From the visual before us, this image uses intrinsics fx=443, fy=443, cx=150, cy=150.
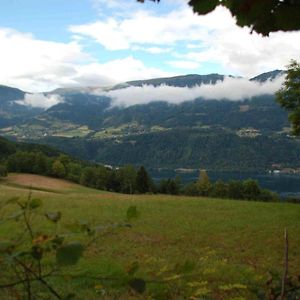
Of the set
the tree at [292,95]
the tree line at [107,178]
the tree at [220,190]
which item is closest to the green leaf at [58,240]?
the tree at [292,95]

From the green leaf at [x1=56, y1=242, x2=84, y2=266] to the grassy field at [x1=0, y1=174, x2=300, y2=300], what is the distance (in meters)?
4.67

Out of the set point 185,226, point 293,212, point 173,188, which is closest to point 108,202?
point 185,226

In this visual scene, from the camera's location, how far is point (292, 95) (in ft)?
70.8

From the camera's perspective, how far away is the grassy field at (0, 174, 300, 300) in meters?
9.29

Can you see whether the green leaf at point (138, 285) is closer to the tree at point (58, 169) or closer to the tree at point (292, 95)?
the tree at point (292, 95)

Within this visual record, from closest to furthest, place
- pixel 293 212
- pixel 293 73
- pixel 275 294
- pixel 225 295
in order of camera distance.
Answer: pixel 275 294, pixel 225 295, pixel 293 73, pixel 293 212

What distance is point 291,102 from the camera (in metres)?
21.7

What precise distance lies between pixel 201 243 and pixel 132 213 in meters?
14.0

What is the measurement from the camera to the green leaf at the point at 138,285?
1.60 metres

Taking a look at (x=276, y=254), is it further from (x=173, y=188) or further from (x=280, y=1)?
(x=173, y=188)

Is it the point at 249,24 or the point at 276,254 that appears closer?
the point at 249,24

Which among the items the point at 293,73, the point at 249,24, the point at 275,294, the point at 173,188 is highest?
the point at 293,73

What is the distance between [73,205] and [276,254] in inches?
522

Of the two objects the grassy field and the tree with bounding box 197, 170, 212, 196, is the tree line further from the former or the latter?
the grassy field
